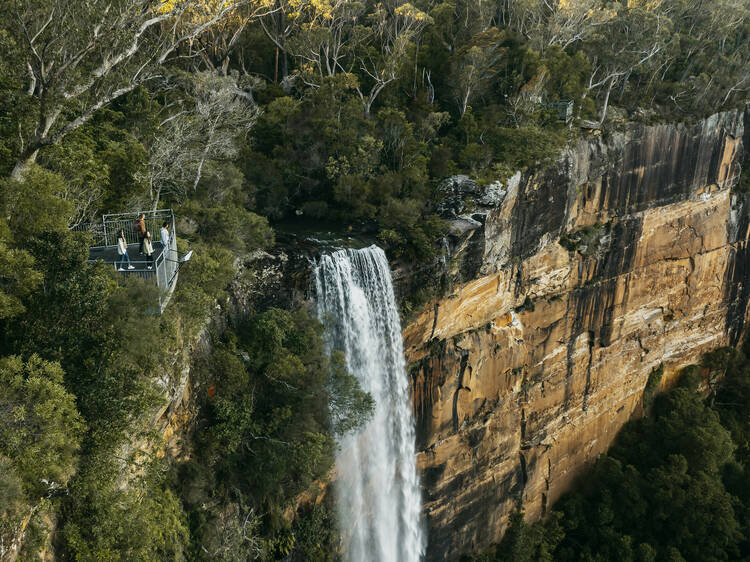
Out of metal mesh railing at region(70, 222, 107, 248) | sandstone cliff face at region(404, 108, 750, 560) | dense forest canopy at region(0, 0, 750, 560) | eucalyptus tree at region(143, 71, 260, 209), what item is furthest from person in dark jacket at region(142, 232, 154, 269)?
sandstone cliff face at region(404, 108, 750, 560)

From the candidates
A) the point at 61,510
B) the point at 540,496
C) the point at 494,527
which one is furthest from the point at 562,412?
the point at 61,510

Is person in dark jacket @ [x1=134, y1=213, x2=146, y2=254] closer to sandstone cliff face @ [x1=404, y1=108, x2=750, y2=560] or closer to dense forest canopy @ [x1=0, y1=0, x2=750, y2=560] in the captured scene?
dense forest canopy @ [x1=0, y1=0, x2=750, y2=560]

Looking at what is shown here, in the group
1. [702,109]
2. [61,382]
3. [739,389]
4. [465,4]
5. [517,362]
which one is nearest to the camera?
[61,382]

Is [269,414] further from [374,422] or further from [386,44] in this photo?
[386,44]

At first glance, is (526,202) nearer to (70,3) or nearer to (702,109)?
(702,109)

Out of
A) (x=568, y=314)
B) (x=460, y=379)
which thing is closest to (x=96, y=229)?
(x=460, y=379)

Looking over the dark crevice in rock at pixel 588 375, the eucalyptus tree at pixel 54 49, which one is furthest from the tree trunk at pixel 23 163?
the dark crevice in rock at pixel 588 375

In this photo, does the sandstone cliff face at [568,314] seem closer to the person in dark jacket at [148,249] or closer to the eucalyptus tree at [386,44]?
the eucalyptus tree at [386,44]
